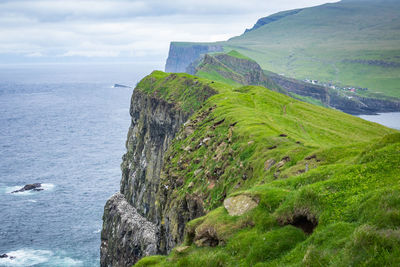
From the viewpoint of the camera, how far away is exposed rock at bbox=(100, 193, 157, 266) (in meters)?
73.2

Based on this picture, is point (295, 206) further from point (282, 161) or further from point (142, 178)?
point (142, 178)

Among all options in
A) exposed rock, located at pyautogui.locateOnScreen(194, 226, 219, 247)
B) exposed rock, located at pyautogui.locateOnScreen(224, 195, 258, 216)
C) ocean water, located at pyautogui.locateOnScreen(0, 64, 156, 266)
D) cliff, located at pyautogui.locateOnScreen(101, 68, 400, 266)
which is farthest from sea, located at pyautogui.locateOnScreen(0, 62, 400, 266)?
exposed rock, located at pyautogui.locateOnScreen(224, 195, 258, 216)

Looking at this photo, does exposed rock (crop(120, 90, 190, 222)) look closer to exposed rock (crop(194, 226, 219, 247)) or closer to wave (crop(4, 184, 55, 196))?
wave (crop(4, 184, 55, 196))

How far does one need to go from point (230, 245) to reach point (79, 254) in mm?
80965

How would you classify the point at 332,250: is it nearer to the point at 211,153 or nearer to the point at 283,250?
the point at 283,250

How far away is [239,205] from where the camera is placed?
955 inches

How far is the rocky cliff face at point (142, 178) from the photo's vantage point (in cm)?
7775

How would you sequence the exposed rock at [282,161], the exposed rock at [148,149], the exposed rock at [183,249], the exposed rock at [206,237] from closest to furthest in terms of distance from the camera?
the exposed rock at [206,237] → the exposed rock at [183,249] → the exposed rock at [282,161] → the exposed rock at [148,149]

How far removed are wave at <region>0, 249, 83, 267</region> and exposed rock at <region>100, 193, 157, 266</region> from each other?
33.0 ft

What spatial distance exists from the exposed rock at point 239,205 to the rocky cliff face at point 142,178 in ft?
149

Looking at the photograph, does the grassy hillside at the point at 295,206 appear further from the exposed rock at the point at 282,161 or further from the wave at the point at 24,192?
the wave at the point at 24,192

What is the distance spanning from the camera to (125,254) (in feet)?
254

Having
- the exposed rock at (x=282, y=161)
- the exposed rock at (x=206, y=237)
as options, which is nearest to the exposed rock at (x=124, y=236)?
the exposed rock at (x=282, y=161)

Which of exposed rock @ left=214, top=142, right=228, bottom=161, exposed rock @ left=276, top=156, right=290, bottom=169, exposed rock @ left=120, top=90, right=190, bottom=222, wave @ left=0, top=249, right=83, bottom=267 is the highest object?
exposed rock @ left=276, top=156, right=290, bottom=169
